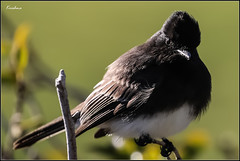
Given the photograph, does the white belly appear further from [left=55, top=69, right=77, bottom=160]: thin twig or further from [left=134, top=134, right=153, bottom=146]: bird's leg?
[left=55, top=69, right=77, bottom=160]: thin twig

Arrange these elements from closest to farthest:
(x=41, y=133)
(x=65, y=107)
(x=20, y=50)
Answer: (x=65, y=107), (x=20, y=50), (x=41, y=133)

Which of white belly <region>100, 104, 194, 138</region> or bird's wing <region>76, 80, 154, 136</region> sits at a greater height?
bird's wing <region>76, 80, 154, 136</region>

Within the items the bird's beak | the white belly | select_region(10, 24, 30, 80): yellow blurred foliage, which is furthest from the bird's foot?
select_region(10, 24, 30, 80): yellow blurred foliage

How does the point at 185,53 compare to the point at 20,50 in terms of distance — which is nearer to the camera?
the point at 20,50

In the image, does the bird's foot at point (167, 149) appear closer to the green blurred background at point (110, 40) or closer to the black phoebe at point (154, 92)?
the black phoebe at point (154, 92)

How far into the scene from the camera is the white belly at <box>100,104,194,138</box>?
2.82 meters

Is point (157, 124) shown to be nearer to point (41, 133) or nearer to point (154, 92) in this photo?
point (154, 92)

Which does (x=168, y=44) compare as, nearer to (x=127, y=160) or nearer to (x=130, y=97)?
(x=130, y=97)

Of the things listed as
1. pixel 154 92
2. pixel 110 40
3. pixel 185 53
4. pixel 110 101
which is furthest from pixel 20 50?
pixel 110 40

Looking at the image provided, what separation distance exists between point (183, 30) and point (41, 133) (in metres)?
1.00

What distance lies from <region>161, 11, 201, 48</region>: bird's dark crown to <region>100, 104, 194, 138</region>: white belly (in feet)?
1.11

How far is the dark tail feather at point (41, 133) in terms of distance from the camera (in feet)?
9.78

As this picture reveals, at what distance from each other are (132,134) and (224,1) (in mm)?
3542

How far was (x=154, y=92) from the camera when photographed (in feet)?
9.38
